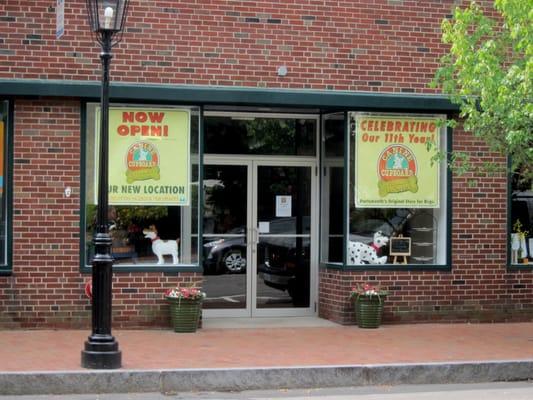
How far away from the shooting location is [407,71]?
523 inches

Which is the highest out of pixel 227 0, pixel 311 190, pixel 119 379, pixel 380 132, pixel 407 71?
pixel 227 0

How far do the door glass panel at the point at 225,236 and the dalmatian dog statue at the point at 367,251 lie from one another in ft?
5.43

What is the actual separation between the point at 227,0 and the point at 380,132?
2.94 meters

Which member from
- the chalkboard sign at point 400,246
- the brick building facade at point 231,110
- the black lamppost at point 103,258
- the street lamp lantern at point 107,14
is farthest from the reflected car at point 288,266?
the street lamp lantern at point 107,14

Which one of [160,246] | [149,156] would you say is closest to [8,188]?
[149,156]

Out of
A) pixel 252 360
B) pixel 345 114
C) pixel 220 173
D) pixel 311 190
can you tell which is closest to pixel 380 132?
pixel 345 114

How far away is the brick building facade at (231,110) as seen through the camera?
12.2 metres

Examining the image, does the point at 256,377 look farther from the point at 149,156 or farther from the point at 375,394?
the point at 149,156

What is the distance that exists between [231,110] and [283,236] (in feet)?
6.90

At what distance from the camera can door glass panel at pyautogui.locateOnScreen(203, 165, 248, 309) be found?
13555 millimetres

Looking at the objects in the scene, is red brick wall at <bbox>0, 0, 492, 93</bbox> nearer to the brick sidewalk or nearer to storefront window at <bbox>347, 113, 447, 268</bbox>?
storefront window at <bbox>347, 113, 447, 268</bbox>

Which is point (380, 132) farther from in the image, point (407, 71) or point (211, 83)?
point (211, 83)

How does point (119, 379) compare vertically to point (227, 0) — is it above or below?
below

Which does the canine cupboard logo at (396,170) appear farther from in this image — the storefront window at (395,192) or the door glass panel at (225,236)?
the door glass panel at (225,236)
